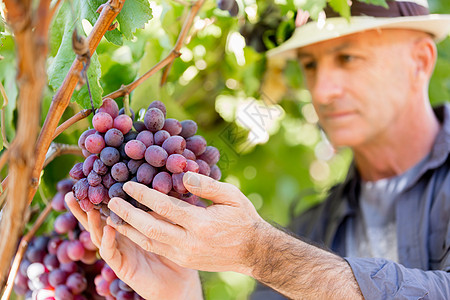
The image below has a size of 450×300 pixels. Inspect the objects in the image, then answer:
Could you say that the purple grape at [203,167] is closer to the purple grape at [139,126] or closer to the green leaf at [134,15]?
the purple grape at [139,126]

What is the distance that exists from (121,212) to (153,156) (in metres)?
0.09

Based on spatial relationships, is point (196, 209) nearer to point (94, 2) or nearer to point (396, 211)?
point (94, 2)

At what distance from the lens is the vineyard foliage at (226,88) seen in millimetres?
772

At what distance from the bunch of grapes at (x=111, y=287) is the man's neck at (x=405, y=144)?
3.32 feet

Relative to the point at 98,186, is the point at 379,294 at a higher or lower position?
lower

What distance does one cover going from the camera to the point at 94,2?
74cm

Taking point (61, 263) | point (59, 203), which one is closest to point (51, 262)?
point (61, 263)

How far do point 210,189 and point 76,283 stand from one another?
1.22 feet

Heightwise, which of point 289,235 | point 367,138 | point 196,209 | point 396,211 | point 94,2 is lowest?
point 396,211

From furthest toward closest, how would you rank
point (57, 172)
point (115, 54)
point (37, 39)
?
point (115, 54) < point (57, 172) < point (37, 39)

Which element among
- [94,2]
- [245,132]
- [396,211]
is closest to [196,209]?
[94,2]

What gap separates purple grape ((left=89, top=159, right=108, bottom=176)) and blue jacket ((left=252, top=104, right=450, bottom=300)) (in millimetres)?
477

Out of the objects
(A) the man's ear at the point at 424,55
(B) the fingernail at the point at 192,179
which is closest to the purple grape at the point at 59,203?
(B) the fingernail at the point at 192,179

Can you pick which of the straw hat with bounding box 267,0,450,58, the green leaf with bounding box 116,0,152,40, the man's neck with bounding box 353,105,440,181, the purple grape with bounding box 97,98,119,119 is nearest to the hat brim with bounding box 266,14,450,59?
the straw hat with bounding box 267,0,450,58
